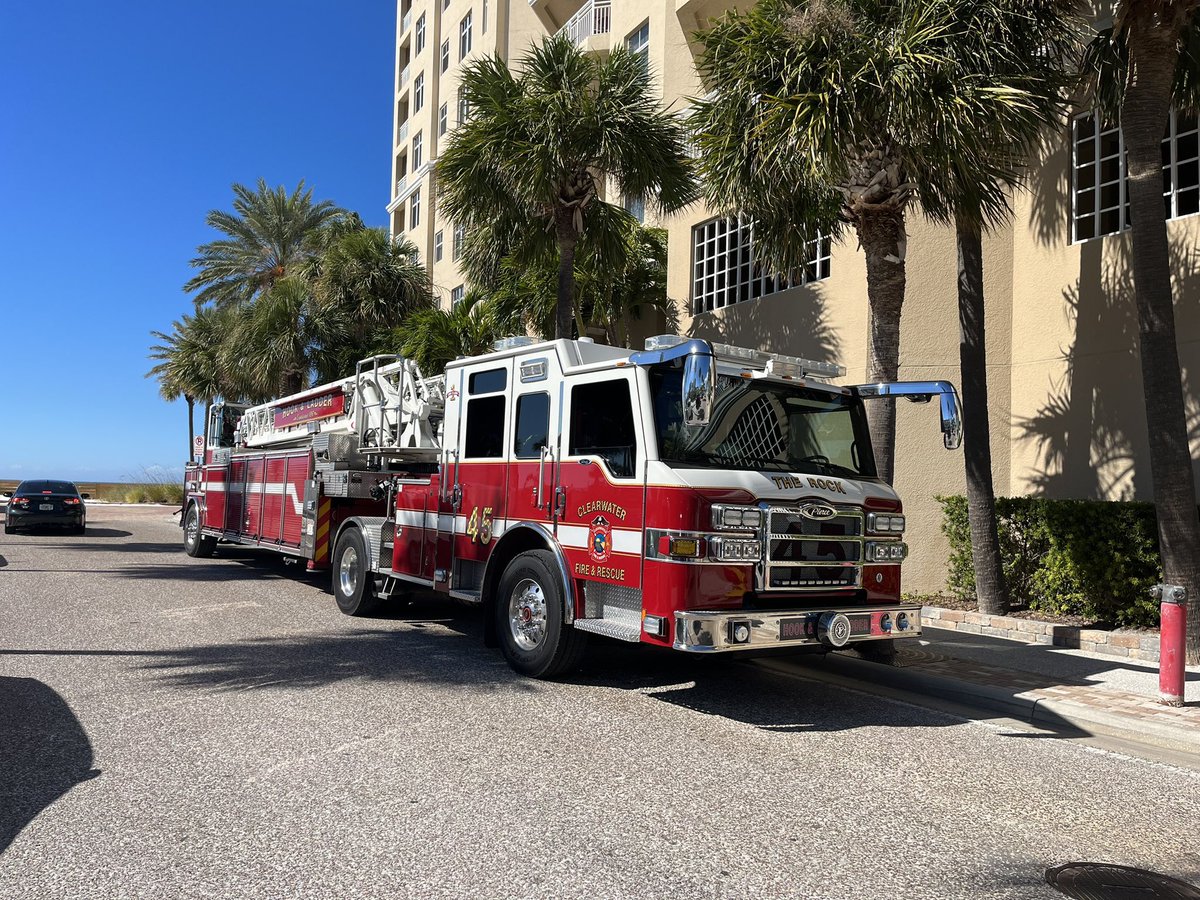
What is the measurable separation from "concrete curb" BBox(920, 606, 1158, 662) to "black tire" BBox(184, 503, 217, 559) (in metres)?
12.6

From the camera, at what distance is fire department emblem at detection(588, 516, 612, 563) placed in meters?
6.84

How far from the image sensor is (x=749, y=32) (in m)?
9.55

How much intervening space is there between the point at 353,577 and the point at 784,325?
7.94 m

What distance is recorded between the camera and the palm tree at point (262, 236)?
3522 cm

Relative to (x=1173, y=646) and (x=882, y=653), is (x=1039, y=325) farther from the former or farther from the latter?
(x=1173, y=646)

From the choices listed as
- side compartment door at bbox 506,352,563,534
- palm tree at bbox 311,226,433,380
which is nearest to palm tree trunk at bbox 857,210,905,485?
side compartment door at bbox 506,352,563,534

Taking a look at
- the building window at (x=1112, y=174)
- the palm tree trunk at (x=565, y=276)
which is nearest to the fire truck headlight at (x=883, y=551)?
the building window at (x=1112, y=174)

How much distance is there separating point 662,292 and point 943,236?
7281 millimetres

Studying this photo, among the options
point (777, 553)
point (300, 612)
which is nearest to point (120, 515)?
point (300, 612)

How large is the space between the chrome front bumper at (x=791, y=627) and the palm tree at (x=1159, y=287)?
3270 mm

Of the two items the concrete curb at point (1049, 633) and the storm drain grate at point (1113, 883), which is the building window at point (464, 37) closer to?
the concrete curb at point (1049, 633)

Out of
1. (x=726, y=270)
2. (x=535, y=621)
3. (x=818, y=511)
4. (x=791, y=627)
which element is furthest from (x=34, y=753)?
(x=726, y=270)

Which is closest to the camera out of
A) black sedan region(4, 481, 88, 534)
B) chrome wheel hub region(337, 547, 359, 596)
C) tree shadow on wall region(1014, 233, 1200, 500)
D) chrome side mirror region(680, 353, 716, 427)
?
chrome side mirror region(680, 353, 716, 427)

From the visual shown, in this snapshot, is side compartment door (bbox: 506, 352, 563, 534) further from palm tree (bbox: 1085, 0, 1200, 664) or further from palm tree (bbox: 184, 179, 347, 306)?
palm tree (bbox: 184, 179, 347, 306)
